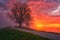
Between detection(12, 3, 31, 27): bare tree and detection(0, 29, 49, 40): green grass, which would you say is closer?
detection(0, 29, 49, 40): green grass

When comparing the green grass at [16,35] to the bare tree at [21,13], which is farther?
the bare tree at [21,13]

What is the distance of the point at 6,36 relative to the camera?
83.6ft

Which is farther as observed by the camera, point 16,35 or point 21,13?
point 21,13

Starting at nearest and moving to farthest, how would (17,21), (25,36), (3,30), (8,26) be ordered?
1. (25,36)
2. (3,30)
3. (8,26)
4. (17,21)

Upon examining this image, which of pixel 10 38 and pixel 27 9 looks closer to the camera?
pixel 10 38

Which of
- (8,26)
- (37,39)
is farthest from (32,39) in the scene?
(8,26)

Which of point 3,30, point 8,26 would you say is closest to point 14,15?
point 8,26

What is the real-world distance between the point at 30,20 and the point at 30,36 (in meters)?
11.1

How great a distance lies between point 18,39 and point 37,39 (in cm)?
268

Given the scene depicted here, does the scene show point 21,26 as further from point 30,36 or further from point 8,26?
point 30,36

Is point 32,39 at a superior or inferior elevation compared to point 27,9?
inferior

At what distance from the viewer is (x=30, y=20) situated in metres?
34.7

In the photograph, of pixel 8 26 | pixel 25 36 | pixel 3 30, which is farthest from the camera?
pixel 8 26

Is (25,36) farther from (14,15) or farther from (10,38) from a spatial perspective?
(14,15)
